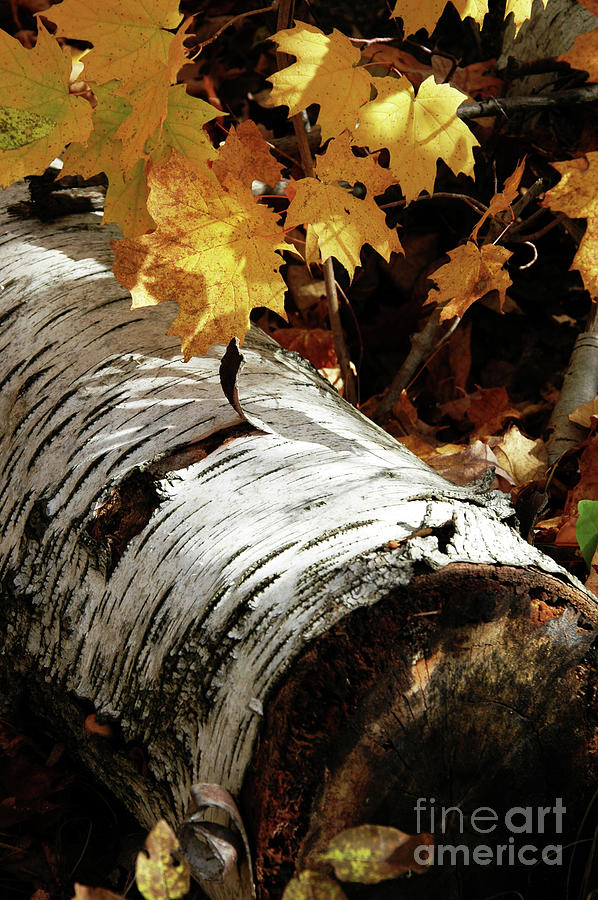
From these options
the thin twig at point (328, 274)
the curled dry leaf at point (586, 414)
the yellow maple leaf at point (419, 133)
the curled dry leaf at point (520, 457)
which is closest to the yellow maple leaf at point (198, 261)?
the yellow maple leaf at point (419, 133)

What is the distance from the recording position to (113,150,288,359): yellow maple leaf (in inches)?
51.8

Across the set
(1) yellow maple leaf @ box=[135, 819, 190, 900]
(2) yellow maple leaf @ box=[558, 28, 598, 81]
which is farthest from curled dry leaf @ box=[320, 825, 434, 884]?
(2) yellow maple leaf @ box=[558, 28, 598, 81]

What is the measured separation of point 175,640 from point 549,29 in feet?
7.61

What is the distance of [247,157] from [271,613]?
3.78ft

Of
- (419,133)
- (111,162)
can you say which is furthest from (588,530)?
(111,162)

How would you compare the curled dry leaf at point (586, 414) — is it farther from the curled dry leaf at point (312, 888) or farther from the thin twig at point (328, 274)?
the curled dry leaf at point (312, 888)

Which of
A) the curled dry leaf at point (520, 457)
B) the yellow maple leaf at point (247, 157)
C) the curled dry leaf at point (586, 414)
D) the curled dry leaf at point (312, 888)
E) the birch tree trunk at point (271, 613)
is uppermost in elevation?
the yellow maple leaf at point (247, 157)

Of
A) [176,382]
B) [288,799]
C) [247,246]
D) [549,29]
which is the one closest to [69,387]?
[176,382]

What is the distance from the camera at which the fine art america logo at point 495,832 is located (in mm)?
950

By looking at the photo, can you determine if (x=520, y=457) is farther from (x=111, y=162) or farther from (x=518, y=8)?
(x=111, y=162)

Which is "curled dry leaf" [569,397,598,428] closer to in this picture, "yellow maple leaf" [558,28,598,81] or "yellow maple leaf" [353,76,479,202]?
"yellow maple leaf" [353,76,479,202]

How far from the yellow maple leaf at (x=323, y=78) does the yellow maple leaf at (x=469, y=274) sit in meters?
0.50

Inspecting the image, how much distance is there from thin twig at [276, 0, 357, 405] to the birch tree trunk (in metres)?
0.71

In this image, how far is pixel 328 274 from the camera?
1938 millimetres
